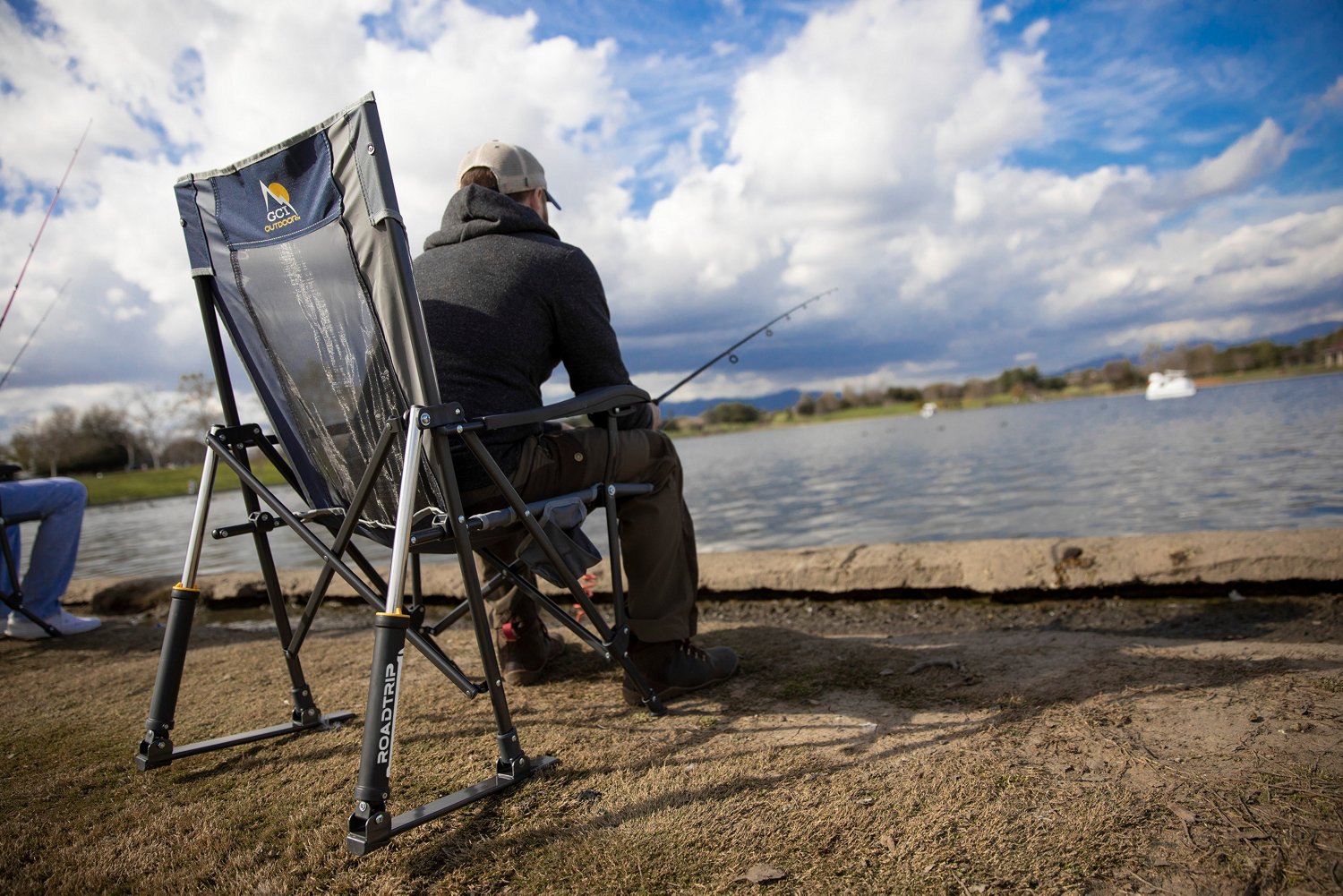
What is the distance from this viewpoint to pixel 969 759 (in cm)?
211

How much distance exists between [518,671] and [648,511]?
39.6 inches

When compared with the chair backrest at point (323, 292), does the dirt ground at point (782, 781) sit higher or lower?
lower

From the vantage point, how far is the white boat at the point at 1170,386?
250 ft

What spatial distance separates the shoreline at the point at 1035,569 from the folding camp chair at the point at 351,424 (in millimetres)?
2598

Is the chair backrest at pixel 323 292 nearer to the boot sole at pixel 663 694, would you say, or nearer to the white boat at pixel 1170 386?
the boot sole at pixel 663 694

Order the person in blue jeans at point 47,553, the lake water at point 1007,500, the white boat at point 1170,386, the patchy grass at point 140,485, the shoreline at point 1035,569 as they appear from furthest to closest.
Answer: the white boat at point 1170,386
the patchy grass at point 140,485
the lake water at point 1007,500
the person in blue jeans at point 47,553
the shoreline at point 1035,569

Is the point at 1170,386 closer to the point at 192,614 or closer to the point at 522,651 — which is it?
the point at 522,651

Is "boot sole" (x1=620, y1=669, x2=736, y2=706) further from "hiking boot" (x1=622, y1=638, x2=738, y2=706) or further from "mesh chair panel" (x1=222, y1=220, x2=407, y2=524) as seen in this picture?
"mesh chair panel" (x1=222, y1=220, x2=407, y2=524)

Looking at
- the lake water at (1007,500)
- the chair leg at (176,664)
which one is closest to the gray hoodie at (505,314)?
the chair leg at (176,664)

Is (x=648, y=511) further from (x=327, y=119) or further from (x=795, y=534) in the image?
(x=795, y=534)

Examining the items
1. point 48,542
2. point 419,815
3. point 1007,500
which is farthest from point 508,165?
point 1007,500

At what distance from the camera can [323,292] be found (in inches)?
90.0

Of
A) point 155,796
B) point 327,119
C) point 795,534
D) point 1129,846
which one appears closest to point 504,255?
point 327,119

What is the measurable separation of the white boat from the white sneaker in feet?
289
